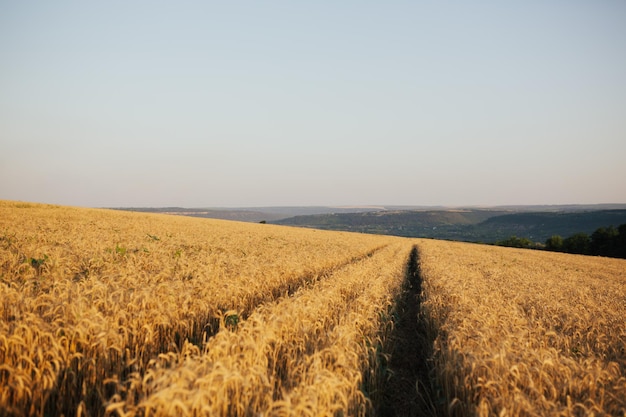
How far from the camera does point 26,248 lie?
10.2 m

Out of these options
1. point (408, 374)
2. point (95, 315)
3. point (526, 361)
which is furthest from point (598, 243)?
point (95, 315)

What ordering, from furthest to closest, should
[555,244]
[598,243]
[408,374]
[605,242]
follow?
[555,244] < [598,243] < [605,242] < [408,374]

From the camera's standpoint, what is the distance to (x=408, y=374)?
5781 mm

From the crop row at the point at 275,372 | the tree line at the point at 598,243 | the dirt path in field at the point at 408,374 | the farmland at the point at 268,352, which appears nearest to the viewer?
the crop row at the point at 275,372

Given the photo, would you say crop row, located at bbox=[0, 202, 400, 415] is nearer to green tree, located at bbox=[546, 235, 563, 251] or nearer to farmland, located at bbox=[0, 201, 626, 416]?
farmland, located at bbox=[0, 201, 626, 416]

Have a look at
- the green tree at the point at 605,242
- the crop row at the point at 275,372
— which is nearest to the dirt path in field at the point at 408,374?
the crop row at the point at 275,372

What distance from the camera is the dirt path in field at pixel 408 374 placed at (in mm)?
4660

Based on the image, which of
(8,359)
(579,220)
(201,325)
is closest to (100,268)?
(201,325)

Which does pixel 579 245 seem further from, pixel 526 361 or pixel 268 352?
pixel 268 352

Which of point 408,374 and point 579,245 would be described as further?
point 579,245

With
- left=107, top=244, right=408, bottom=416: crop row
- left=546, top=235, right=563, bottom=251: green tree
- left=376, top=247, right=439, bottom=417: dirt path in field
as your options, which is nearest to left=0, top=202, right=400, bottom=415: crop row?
left=107, top=244, right=408, bottom=416: crop row

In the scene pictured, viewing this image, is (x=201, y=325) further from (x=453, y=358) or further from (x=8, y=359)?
(x=453, y=358)

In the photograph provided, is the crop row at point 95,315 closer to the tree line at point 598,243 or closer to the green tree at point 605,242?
the tree line at point 598,243

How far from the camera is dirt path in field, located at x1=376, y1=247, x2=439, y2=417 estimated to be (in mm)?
4660
